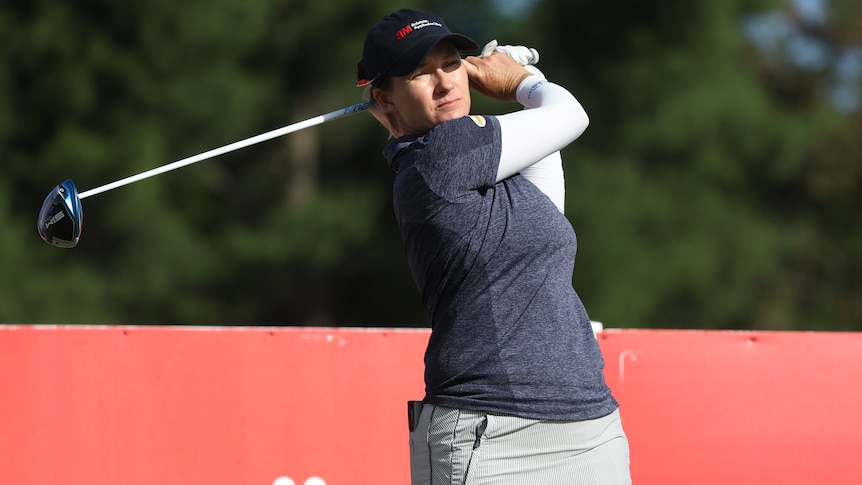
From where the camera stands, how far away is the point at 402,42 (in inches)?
81.4

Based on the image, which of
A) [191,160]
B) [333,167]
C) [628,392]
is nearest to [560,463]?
[191,160]

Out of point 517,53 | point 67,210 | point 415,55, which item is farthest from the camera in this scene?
point 67,210

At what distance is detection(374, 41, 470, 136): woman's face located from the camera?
2084 mm

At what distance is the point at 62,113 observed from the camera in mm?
12312

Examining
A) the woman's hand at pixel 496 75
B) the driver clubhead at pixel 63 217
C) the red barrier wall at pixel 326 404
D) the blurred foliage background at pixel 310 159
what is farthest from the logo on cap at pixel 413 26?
the blurred foliage background at pixel 310 159

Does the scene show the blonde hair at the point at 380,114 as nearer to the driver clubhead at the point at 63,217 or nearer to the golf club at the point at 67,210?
the golf club at the point at 67,210

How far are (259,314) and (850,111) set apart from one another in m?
10.5

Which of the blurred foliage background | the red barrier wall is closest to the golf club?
the red barrier wall

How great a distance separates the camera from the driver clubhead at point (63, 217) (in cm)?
249

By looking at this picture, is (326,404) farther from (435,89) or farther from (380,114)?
(435,89)

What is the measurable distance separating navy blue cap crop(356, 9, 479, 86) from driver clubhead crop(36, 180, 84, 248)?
30.1 inches

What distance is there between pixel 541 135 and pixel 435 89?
0.73ft

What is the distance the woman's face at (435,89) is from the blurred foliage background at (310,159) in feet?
31.5

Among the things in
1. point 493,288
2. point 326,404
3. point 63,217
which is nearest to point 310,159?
point 326,404
